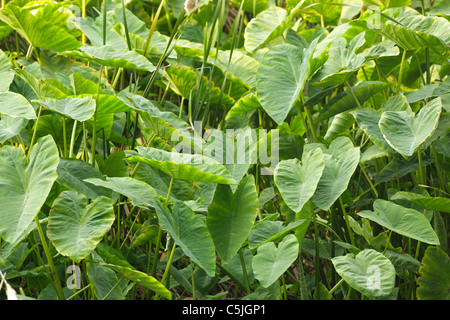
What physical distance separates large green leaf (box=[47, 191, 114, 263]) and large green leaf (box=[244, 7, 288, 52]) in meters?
0.72

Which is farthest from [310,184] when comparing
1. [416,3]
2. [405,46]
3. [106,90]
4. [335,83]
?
[416,3]

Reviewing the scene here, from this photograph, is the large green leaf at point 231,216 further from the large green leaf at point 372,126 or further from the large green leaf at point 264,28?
the large green leaf at point 264,28

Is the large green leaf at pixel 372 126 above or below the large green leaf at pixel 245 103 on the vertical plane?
below

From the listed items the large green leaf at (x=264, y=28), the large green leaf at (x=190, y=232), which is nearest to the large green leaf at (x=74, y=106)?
the large green leaf at (x=190, y=232)

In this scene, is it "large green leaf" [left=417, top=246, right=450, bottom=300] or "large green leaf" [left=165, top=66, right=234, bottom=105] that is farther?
"large green leaf" [left=165, top=66, right=234, bottom=105]

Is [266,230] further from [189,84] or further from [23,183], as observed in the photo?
[189,84]

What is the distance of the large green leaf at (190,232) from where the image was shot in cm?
86

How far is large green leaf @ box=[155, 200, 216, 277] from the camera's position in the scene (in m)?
0.86

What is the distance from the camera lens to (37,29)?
130cm

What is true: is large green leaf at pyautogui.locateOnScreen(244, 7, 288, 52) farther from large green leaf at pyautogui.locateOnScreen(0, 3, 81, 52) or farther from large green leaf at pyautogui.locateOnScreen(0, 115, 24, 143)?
large green leaf at pyautogui.locateOnScreen(0, 115, 24, 143)

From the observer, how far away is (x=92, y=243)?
814 millimetres

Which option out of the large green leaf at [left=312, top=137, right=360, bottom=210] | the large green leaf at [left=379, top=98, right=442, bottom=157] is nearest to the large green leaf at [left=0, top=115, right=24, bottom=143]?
the large green leaf at [left=312, top=137, right=360, bottom=210]
